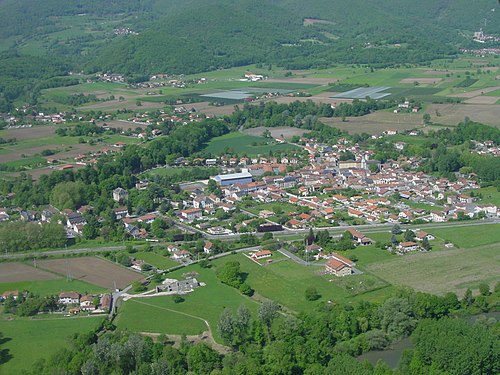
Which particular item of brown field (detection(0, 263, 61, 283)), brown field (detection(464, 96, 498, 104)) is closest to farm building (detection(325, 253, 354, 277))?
brown field (detection(0, 263, 61, 283))

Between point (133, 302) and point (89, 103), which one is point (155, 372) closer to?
point (133, 302)

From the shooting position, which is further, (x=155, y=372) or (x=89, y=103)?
(x=89, y=103)

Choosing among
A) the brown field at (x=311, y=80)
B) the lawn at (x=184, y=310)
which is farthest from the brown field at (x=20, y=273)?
the brown field at (x=311, y=80)

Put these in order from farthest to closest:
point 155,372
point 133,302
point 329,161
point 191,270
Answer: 1. point 329,161
2. point 191,270
3. point 133,302
4. point 155,372

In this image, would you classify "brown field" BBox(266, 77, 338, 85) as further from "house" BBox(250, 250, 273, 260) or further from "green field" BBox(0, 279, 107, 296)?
"green field" BBox(0, 279, 107, 296)

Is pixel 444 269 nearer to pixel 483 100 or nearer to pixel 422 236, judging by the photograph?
pixel 422 236

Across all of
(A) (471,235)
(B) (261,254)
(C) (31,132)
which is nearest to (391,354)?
(B) (261,254)

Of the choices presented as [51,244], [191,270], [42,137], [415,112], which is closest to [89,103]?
[42,137]

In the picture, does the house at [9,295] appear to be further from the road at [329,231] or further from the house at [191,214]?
the house at [191,214]
